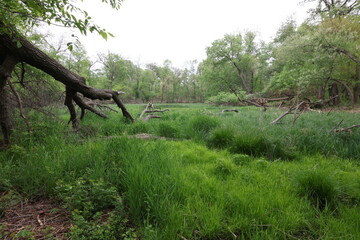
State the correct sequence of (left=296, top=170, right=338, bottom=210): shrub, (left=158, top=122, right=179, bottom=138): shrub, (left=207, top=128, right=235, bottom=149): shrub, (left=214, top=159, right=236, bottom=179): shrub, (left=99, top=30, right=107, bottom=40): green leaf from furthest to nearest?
(left=158, top=122, right=179, bottom=138): shrub
(left=207, top=128, right=235, bottom=149): shrub
(left=214, top=159, right=236, bottom=179): shrub
(left=99, top=30, right=107, bottom=40): green leaf
(left=296, top=170, right=338, bottom=210): shrub

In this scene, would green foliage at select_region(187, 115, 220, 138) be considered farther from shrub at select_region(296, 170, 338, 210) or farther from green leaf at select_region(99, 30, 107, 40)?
green leaf at select_region(99, 30, 107, 40)

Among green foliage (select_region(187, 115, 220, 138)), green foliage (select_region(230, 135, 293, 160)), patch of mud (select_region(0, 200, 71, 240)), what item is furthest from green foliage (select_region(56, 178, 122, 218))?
green foliage (select_region(187, 115, 220, 138))

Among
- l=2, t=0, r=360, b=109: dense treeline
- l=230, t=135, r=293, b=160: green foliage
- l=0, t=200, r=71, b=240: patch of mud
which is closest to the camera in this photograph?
l=0, t=200, r=71, b=240: patch of mud

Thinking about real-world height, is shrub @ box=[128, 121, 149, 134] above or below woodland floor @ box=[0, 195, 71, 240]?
above

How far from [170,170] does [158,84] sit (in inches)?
2259

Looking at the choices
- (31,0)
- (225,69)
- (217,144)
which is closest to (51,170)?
(31,0)

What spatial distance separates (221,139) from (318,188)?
2.49 m

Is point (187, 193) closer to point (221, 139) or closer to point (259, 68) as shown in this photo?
point (221, 139)

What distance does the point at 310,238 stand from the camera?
146 centimetres

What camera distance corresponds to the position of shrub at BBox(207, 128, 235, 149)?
4305mm

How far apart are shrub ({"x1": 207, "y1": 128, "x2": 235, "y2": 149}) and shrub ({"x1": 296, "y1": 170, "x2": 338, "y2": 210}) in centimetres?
212

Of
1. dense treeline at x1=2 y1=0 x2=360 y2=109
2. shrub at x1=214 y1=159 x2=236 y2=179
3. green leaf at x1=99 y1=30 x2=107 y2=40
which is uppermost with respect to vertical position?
dense treeline at x1=2 y1=0 x2=360 y2=109

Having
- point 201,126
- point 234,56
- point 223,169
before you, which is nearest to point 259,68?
point 234,56

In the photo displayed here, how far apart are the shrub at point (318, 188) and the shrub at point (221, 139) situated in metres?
2.12
